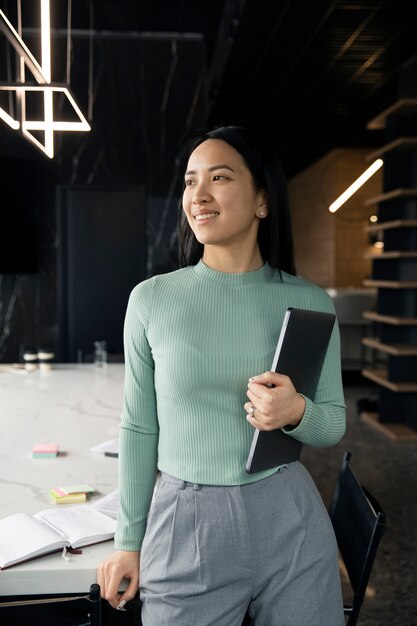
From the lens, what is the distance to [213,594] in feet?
3.30

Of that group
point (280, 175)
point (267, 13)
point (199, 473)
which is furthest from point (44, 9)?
point (267, 13)

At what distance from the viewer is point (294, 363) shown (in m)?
1.04

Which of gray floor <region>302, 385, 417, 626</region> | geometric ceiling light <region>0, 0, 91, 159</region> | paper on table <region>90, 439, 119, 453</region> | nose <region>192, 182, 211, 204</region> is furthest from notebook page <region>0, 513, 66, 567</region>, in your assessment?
gray floor <region>302, 385, 417, 626</region>

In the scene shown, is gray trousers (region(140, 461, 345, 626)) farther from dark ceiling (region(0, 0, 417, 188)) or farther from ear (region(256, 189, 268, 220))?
dark ceiling (region(0, 0, 417, 188))

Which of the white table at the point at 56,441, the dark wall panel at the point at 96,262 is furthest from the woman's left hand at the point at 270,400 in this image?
the dark wall panel at the point at 96,262

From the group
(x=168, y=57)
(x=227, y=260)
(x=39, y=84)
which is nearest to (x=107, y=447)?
(x=227, y=260)

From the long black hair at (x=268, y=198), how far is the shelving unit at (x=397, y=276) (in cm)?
416

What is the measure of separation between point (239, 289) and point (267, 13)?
4477 millimetres

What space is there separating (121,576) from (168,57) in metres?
5.37

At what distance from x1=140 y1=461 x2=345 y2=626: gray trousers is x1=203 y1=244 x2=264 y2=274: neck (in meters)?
0.39

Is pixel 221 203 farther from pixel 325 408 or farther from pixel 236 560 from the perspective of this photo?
pixel 236 560

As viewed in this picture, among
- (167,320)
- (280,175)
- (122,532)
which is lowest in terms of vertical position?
(122,532)

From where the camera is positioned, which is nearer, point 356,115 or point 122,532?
point 122,532

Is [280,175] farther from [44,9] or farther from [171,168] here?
[171,168]
